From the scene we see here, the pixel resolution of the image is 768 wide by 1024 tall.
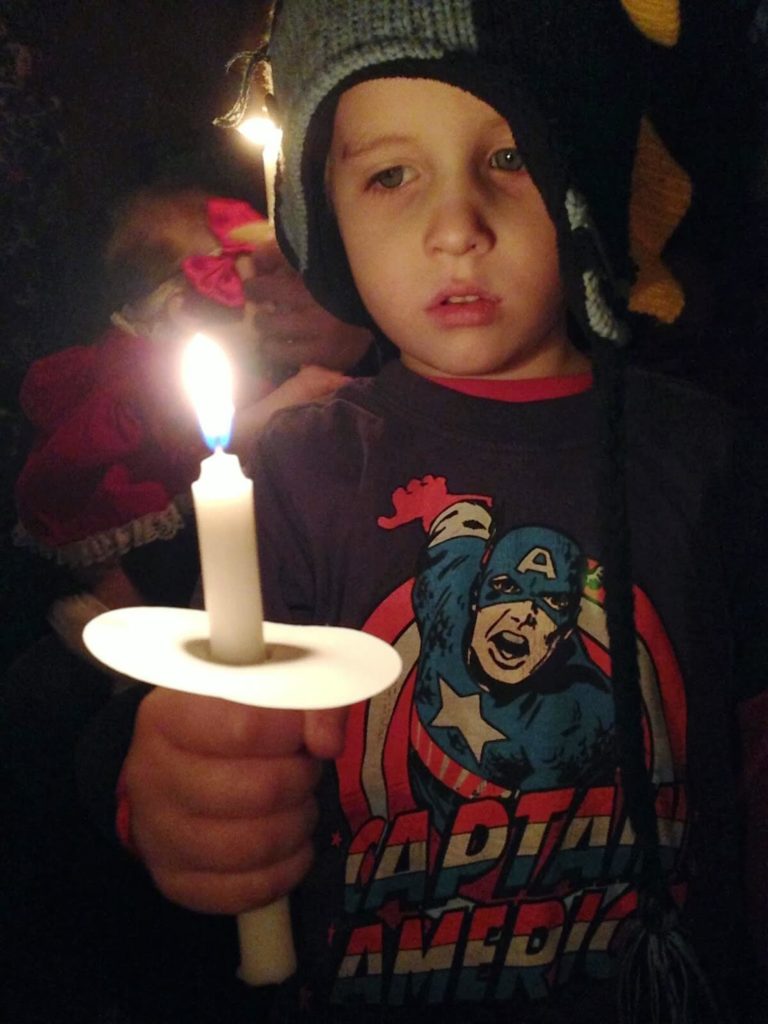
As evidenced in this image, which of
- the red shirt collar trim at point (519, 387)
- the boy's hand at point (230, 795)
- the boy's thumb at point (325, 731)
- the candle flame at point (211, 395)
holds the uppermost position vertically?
the red shirt collar trim at point (519, 387)

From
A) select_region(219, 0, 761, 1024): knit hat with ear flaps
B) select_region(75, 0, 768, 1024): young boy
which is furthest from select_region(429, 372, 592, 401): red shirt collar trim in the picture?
select_region(219, 0, 761, 1024): knit hat with ear flaps

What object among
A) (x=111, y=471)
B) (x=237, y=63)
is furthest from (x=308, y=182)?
(x=111, y=471)

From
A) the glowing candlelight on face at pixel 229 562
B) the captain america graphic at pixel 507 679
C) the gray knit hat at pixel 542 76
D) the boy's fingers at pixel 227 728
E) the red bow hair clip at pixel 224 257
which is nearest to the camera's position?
the glowing candlelight on face at pixel 229 562

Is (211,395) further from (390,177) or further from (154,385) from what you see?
(154,385)

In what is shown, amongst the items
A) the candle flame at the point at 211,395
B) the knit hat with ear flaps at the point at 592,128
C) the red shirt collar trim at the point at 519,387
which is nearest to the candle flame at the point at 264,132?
the knit hat with ear flaps at the point at 592,128

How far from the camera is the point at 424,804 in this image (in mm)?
642

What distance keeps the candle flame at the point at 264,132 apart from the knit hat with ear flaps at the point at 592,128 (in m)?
0.10

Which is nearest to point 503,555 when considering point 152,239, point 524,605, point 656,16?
point 524,605

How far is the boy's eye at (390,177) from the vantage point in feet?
2.14

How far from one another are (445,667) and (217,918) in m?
0.29

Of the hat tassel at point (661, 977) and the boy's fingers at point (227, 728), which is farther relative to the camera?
the hat tassel at point (661, 977)

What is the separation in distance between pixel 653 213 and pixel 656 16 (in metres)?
0.13

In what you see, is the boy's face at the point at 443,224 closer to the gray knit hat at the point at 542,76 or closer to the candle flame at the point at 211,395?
the gray knit hat at the point at 542,76

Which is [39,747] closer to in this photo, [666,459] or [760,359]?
[666,459]
